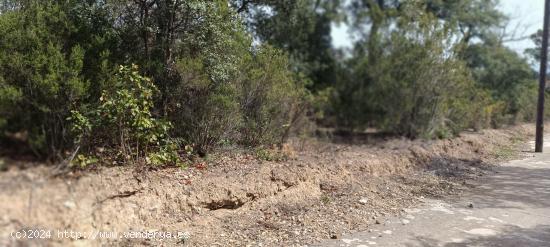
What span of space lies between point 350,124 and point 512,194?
9.90 meters

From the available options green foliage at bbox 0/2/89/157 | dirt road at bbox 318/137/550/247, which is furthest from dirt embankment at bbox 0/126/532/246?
green foliage at bbox 0/2/89/157

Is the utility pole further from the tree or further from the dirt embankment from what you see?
the tree

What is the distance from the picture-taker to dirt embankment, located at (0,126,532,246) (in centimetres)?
420

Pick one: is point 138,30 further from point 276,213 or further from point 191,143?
point 276,213

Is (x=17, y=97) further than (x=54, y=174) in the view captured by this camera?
Yes

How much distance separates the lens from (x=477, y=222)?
20.0ft

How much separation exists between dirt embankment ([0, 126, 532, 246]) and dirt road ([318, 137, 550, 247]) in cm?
33

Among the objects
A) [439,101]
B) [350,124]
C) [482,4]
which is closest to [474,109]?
[439,101]

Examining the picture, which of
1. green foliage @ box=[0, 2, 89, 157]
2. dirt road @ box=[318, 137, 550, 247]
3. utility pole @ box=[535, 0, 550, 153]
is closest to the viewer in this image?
green foliage @ box=[0, 2, 89, 157]

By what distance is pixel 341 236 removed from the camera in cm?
565

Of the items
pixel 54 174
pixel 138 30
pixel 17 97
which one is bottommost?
pixel 54 174

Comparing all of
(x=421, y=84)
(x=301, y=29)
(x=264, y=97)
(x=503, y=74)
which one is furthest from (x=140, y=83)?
(x=503, y=74)

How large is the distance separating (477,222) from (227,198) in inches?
140

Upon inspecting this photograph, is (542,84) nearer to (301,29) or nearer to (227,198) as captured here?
(301,29)
